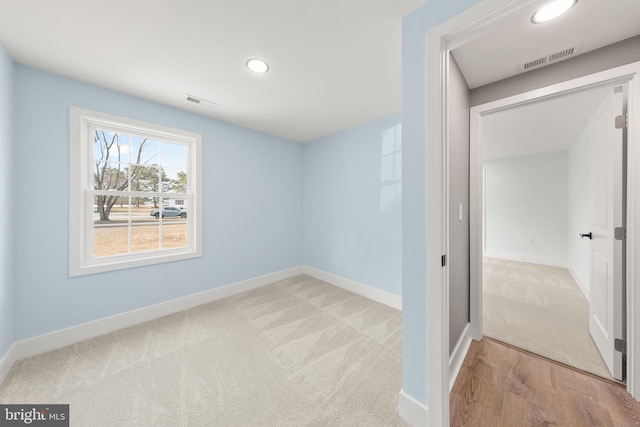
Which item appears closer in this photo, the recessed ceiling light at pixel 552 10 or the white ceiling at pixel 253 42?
the recessed ceiling light at pixel 552 10

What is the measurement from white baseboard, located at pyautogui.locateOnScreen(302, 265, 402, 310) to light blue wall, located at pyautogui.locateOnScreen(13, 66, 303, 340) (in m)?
0.58

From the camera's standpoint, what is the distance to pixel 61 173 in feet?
6.40

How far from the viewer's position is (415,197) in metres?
1.25

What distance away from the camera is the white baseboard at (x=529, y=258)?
441cm

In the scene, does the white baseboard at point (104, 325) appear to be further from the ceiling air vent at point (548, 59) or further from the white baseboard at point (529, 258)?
the white baseboard at point (529, 258)

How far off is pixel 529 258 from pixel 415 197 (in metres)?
5.40

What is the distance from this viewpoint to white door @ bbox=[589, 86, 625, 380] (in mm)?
1565

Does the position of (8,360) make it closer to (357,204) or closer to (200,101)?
(200,101)

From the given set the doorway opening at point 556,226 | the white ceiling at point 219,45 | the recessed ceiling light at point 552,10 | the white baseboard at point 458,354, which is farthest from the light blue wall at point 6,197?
the doorway opening at point 556,226

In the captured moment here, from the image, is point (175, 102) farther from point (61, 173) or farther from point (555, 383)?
point (555, 383)

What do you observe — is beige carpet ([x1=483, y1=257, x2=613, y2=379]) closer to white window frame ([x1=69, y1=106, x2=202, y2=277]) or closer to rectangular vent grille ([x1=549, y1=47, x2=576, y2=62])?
rectangular vent grille ([x1=549, y1=47, x2=576, y2=62])

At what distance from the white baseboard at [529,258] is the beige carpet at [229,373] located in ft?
14.1

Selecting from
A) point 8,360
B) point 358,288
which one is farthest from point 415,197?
point 8,360

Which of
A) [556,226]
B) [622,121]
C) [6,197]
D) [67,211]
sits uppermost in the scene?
[622,121]
